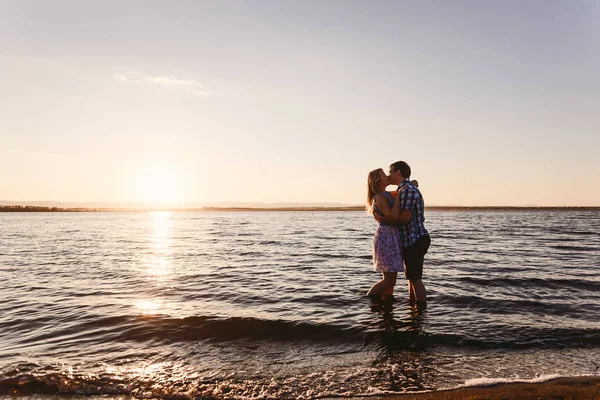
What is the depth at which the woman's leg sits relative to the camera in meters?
8.69

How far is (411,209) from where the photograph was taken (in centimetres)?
802

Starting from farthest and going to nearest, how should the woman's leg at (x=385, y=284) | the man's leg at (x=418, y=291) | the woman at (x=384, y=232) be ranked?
1. the woman's leg at (x=385, y=284)
2. the man's leg at (x=418, y=291)
3. the woman at (x=384, y=232)

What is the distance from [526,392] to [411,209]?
427cm

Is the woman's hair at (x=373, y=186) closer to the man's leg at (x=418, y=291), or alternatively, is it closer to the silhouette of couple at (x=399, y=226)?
the silhouette of couple at (x=399, y=226)

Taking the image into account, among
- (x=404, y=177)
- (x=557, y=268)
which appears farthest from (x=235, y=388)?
(x=557, y=268)

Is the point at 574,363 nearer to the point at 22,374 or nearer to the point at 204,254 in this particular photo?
the point at 22,374

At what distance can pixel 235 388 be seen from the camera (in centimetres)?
467

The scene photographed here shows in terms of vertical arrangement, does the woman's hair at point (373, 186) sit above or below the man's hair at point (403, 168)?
below

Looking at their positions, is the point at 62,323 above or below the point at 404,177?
below

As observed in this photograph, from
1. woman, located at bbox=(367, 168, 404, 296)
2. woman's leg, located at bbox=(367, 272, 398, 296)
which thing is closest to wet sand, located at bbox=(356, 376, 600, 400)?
woman, located at bbox=(367, 168, 404, 296)

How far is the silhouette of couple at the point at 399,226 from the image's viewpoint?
806 cm

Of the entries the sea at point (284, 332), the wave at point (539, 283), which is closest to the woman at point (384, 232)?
the sea at point (284, 332)

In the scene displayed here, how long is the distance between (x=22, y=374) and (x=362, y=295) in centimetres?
701

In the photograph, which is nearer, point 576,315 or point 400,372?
point 400,372
